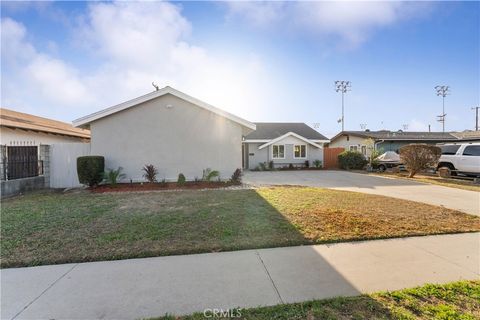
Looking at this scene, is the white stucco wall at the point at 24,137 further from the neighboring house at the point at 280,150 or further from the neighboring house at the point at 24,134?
the neighboring house at the point at 280,150

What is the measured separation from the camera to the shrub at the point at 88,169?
1016 cm

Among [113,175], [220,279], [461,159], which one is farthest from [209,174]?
[461,159]

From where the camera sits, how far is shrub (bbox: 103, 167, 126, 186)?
10.8 m

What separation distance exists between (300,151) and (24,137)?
65.5 feet

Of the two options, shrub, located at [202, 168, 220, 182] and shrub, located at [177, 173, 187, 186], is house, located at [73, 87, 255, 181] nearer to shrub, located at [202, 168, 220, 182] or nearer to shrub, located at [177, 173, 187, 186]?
shrub, located at [202, 168, 220, 182]

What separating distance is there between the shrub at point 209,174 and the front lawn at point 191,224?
135 inches

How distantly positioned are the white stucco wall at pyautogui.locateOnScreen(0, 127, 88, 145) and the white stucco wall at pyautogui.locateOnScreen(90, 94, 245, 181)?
3.34 metres

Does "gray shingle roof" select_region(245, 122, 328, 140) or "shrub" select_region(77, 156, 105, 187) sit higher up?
"gray shingle roof" select_region(245, 122, 328, 140)

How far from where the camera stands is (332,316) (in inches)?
96.7

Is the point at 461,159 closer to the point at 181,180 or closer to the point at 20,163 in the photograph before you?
the point at 181,180

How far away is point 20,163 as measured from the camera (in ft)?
33.0

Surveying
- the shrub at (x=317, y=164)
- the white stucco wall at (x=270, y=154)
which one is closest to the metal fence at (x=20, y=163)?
the white stucco wall at (x=270, y=154)

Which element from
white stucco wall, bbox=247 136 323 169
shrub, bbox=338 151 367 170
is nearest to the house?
white stucco wall, bbox=247 136 323 169

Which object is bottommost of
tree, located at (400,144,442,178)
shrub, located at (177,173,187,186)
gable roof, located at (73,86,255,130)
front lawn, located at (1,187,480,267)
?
front lawn, located at (1,187,480,267)
